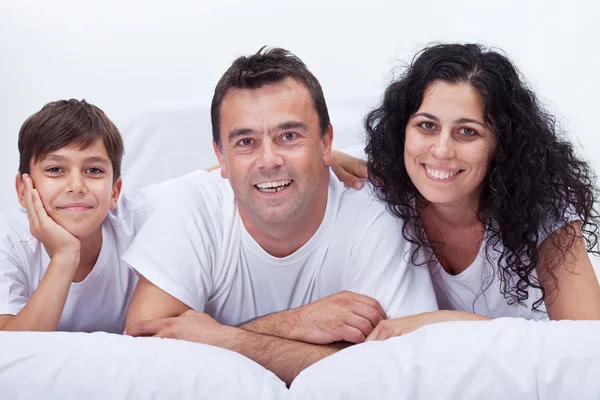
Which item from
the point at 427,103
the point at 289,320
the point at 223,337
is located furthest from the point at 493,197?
the point at 223,337

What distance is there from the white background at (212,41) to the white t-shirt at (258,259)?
140 cm

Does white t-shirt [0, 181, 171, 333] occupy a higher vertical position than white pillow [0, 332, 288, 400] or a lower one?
higher

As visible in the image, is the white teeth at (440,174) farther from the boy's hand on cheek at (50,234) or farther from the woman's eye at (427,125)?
the boy's hand on cheek at (50,234)

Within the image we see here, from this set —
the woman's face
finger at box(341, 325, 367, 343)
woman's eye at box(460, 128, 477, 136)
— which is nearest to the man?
finger at box(341, 325, 367, 343)

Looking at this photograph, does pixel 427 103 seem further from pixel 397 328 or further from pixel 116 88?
pixel 116 88

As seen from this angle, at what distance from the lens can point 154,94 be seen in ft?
13.0

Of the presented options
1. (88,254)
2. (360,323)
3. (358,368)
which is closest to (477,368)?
(358,368)

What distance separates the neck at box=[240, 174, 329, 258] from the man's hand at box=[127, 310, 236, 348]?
283 mm

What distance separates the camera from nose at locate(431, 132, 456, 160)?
2250mm

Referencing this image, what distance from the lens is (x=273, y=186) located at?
240 cm

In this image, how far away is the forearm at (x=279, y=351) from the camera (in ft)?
7.25

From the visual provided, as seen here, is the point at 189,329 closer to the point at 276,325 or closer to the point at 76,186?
the point at 276,325

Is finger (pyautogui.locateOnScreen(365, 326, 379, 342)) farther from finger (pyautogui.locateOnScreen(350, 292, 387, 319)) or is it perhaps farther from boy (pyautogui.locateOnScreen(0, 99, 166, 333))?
boy (pyautogui.locateOnScreen(0, 99, 166, 333))

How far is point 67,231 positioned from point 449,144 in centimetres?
100
